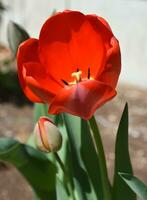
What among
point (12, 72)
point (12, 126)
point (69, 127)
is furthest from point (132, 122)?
point (69, 127)

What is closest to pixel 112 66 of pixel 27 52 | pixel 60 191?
pixel 27 52

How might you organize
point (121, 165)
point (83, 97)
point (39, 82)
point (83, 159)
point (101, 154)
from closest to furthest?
1. point (83, 97)
2. point (39, 82)
3. point (101, 154)
4. point (121, 165)
5. point (83, 159)

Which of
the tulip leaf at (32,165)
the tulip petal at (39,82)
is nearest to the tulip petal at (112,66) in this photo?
the tulip petal at (39,82)

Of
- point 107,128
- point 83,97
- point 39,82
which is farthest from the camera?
point 107,128

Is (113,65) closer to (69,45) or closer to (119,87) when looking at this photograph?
(69,45)

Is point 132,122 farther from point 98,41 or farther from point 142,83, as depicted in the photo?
point 98,41

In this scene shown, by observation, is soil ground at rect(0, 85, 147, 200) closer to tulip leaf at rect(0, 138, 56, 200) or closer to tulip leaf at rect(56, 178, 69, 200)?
tulip leaf at rect(0, 138, 56, 200)

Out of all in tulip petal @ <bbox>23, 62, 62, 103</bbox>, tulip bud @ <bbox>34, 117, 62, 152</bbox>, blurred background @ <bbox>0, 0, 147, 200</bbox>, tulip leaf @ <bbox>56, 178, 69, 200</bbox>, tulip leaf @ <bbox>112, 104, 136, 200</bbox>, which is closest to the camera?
tulip petal @ <bbox>23, 62, 62, 103</bbox>

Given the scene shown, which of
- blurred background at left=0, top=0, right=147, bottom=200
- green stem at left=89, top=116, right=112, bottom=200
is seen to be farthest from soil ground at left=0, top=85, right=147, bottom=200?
green stem at left=89, top=116, right=112, bottom=200
